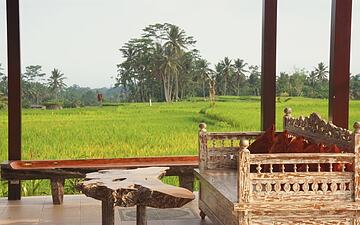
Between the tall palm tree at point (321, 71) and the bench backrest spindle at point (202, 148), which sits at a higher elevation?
the tall palm tree at point (321, 71)

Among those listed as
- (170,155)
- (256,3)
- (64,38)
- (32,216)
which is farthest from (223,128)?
(32,216)

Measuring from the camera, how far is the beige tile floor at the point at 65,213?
488cm

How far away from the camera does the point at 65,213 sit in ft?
17.1

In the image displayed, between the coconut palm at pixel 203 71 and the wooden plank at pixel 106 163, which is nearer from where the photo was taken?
the wooden plank at pixel 106 163

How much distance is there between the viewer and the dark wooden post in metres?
5.71

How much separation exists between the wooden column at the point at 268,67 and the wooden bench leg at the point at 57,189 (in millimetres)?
1942

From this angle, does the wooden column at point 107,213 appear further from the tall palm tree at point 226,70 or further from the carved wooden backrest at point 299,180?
the tall palm tree at point 226,70

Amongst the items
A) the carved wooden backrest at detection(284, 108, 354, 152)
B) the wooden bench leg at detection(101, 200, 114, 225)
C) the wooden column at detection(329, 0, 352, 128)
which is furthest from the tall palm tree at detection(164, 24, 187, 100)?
the wooden bench leg at detection(101, 200, 114, 225)

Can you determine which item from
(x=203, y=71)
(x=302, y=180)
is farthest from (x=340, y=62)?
(x=302, y=180)

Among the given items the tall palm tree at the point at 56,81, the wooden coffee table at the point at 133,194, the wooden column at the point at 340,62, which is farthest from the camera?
the tall palm tree at the point at 56,81

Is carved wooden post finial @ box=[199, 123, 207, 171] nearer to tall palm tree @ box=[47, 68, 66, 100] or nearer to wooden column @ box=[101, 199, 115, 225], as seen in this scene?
wooden column @ box=[101, 199, 115, 225]

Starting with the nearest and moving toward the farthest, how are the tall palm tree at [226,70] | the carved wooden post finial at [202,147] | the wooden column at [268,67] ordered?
the carved wooden post finial at [202,147] → the wooden column at [268,67] → the tall palm tree at [226,70]

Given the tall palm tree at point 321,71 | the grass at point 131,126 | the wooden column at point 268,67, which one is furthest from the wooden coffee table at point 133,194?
the tall palm tree at point 321,71

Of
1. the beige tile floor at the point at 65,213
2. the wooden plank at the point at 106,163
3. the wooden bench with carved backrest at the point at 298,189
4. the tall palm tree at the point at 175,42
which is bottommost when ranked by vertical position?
the beige tile floor at the point at 65,213
